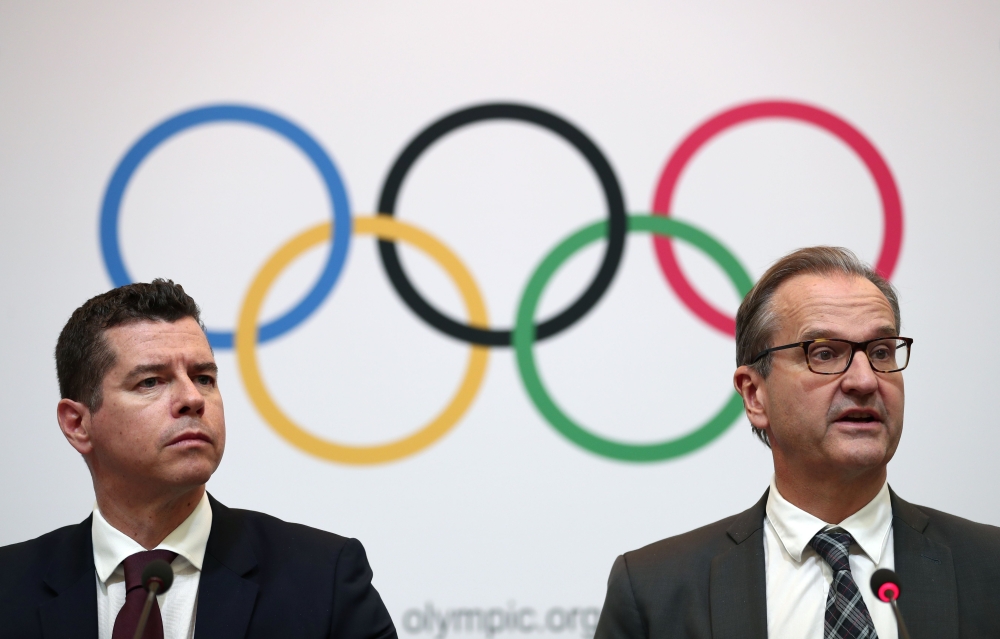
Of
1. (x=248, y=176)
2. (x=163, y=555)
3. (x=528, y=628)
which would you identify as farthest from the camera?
(x=248, y=176)

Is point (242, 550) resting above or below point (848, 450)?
below

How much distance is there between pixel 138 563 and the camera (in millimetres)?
2131

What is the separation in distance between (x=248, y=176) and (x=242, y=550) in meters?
1.57

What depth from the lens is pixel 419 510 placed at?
3.22 m

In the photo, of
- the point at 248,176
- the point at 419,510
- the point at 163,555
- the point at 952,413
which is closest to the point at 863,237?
the point at 952,413

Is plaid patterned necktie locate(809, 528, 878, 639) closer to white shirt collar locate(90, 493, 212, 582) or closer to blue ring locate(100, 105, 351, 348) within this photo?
white shirt collar locate(90, 493, 212, 582)

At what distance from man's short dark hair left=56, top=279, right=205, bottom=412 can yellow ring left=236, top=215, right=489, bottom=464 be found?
0.95 meters

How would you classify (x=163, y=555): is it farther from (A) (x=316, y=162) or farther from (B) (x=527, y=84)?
(B) (x=527, y=84)

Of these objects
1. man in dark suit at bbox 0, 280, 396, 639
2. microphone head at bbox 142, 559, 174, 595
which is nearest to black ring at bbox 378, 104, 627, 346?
man in dark suit at bbox 0, 280, 396, 639

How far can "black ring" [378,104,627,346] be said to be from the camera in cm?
328

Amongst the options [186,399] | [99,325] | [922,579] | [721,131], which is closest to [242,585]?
[186,399]

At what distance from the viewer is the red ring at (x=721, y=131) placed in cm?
328

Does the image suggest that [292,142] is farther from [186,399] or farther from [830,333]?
[830,333]

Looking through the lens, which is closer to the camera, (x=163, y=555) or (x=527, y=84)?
(x=163, y=555)
